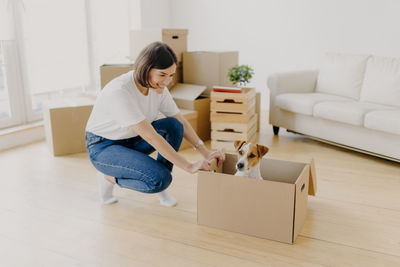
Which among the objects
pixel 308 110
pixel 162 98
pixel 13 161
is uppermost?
pixel 162 98

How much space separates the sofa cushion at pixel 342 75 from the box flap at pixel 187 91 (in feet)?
3.78

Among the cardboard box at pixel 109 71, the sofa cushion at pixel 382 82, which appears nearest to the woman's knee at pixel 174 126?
the cardboard box at pixel 109 71

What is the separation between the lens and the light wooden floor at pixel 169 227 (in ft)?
5.78

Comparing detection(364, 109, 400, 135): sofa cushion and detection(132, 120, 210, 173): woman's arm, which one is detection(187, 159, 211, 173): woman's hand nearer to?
detection(132, 120, 210, 173): woman's arm

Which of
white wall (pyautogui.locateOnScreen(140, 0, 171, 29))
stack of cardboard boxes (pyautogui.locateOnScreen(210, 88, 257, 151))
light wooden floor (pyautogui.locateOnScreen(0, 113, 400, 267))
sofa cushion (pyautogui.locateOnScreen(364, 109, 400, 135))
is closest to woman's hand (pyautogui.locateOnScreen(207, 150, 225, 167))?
light wooden floor (pyautogui.locateOnScreen(0, 113, 400, 267))

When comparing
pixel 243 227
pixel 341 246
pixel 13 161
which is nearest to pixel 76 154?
pixel 13 161

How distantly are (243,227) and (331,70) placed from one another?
2324 millimetres

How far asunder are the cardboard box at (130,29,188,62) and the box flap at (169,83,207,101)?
0.29 m

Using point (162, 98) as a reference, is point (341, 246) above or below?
below

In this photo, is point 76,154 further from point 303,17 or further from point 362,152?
point 303,17

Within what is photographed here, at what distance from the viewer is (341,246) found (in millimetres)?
1860

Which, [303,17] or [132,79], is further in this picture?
[303,17]

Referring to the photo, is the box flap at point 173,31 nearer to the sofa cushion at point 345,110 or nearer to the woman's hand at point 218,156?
the sofa cushion at point 345,110

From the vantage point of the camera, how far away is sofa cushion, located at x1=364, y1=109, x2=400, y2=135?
2.80m
